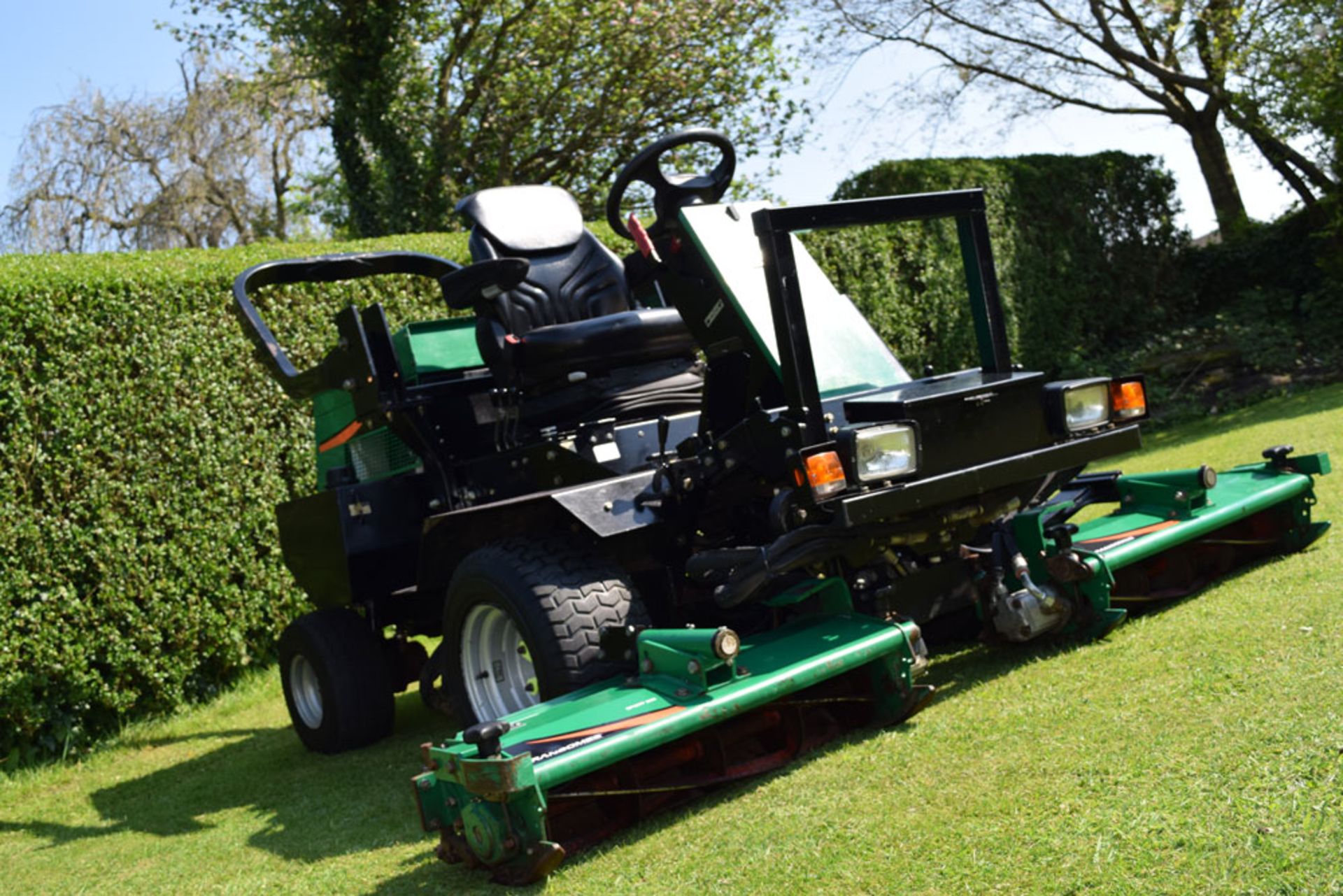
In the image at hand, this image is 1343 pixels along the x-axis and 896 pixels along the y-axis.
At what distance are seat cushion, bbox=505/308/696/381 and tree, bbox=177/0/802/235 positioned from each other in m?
11.7

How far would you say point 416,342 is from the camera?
19.0 feet

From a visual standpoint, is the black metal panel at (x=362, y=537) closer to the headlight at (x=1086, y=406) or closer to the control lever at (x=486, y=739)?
the control lever at (x=486, y=739)

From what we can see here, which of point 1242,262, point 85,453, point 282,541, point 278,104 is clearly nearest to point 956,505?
point 282,541

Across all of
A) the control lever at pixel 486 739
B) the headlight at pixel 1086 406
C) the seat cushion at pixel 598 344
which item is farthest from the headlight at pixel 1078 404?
the control lever at pixel 486 739

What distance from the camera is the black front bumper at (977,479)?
393 centimetres

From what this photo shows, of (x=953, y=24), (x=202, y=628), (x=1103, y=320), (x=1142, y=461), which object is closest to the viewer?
(x=202, y=628)

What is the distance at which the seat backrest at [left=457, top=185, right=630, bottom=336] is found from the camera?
5.64 metres

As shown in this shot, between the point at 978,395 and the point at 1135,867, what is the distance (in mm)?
1922

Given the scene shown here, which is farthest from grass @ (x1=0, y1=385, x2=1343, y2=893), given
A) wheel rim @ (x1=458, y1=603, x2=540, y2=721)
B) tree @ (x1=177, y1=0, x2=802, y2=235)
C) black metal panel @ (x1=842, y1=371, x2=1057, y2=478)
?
tree @ (x1=177, y1=0, x2=802, y2=235)

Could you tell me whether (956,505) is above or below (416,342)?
below

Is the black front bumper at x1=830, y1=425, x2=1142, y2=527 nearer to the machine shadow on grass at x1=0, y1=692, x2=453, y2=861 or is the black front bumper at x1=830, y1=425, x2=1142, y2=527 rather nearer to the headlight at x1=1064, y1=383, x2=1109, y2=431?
the headlight at x1=1064, y1=383, x2=1109, y2=431

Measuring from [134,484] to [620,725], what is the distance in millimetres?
4630

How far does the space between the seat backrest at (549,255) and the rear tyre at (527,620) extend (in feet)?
4.73

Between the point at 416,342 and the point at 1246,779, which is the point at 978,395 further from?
the point at 416,342
